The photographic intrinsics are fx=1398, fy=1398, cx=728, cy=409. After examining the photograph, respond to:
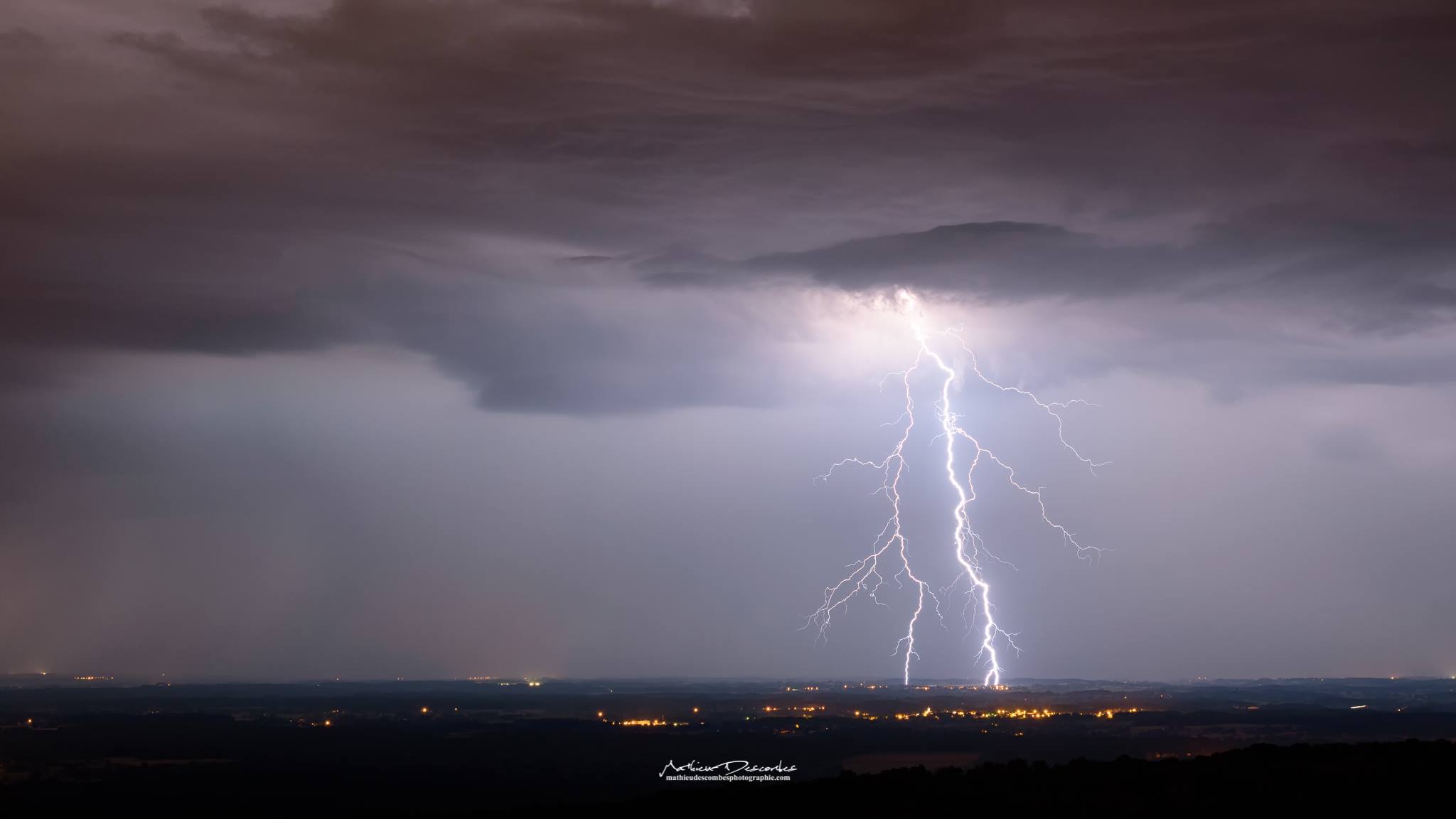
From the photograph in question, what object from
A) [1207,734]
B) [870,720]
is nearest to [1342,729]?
[1207,734]

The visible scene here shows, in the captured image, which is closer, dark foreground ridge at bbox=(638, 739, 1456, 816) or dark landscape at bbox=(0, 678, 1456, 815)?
dark foreground ridge at bbox=(638, 739, 1456, 816)
